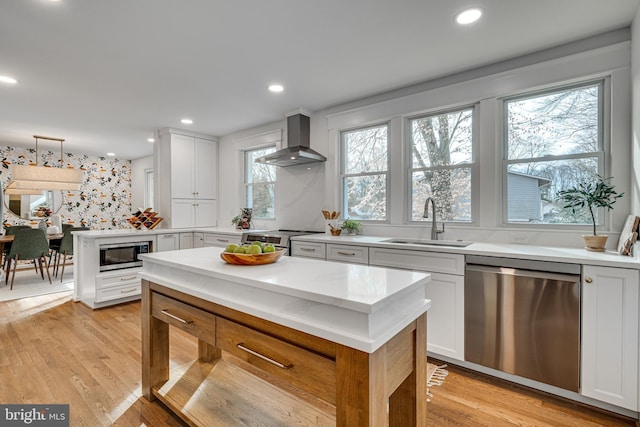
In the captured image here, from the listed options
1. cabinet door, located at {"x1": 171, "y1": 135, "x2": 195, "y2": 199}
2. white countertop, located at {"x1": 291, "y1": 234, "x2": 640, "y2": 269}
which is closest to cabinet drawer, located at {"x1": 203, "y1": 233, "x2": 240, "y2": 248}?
cabinet door, located at {"x1": 171, "y1": 135, "x2": 195, "y2": 199}

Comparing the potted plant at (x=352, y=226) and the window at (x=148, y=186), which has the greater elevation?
the window at (x=148, y=186)

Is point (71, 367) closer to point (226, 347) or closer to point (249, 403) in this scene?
point (249, 403)

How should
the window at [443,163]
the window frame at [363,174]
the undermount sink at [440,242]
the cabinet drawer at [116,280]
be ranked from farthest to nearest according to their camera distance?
the cabinet drawer at [116,280] → the window frame at [363,174] → the window at [443,163] → the undermount sink at [440,242]

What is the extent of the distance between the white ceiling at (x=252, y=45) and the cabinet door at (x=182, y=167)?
103 centimetres

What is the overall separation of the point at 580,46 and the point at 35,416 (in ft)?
14.5

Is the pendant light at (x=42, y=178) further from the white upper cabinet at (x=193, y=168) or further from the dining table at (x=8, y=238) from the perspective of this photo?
the white upper cabinet at (x=193, y=168)

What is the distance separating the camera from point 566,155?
7.95ft

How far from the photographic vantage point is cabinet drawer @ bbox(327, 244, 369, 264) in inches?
111

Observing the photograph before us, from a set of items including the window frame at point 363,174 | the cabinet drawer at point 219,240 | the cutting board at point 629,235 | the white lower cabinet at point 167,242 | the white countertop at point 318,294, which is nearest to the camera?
the white countertop at point 318,294

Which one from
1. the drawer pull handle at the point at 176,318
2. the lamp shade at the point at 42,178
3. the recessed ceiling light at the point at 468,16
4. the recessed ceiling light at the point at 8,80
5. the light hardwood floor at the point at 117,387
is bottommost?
the light hardwood floor at the point at 117,387

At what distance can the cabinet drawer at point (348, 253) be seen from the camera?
2821 millimetres

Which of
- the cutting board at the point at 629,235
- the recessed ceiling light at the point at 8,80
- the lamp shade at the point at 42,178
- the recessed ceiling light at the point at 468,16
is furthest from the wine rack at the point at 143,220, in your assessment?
the cutting board at the point at 629,235

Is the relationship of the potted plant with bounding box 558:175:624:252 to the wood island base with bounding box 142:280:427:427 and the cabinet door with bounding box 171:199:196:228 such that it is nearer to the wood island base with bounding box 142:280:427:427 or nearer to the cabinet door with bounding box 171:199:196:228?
the wood island base with bounding box 142:280:427:427

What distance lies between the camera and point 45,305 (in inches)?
154
